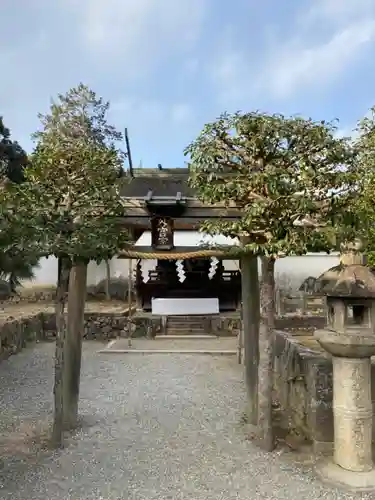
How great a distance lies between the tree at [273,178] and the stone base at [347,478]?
0.74 metres

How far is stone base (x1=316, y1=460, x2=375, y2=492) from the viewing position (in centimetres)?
347

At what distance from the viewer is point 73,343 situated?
5023 millimetres

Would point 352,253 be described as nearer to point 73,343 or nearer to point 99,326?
point 73,343

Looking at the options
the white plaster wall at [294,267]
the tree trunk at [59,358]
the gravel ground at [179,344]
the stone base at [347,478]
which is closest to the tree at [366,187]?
the stone base at [347,478]

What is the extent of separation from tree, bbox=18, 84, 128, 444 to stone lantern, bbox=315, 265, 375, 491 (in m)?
2.21

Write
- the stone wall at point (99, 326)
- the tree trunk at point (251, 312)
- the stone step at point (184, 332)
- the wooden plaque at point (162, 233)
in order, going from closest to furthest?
the tree trunk at point (251, 312) → the wooden plaque at point (162, 233) → the stone wall at point (99, 326) → the stone step at point (184, 332)

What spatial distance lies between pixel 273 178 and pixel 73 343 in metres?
2.91

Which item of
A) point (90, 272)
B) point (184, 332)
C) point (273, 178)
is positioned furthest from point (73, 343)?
point (90, 272)

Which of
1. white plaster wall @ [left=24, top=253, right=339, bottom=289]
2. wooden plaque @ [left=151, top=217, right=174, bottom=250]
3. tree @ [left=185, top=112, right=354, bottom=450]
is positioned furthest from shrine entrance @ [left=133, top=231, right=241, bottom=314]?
tree @ [left=185, top=112, right=354, bottom=450]

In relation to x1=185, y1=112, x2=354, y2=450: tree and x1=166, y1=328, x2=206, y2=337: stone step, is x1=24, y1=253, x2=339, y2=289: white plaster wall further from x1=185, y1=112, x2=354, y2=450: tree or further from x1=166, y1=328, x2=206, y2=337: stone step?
x1=185, y1=112, x2=354, y2=450: tree

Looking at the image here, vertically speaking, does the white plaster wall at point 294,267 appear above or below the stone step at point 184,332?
above

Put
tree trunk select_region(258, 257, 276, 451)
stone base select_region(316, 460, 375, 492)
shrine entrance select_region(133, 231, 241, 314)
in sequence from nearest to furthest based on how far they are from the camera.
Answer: stone base select_region(316, 460, 375, 492) < tree trunk select_region(258, 257, 276, 451) < shrine entrance select_region(133, 231, 241, 314)

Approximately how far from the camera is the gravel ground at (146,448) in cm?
351

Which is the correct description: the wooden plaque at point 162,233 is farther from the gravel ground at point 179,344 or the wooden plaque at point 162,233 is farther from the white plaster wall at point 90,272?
the white plaster wall at point 90,272
